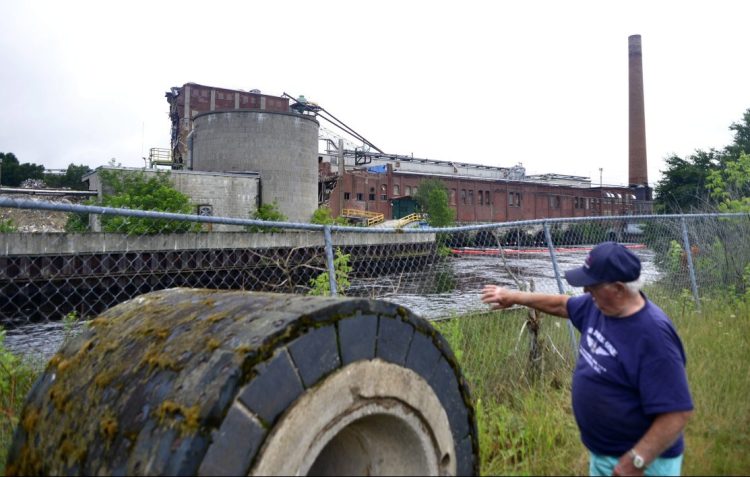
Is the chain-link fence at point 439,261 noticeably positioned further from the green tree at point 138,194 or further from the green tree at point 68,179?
the green tree at point 68,179

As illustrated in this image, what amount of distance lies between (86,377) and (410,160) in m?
64.9

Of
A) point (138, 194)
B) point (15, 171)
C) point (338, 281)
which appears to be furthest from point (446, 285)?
point (15, 171)

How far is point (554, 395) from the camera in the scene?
461cm

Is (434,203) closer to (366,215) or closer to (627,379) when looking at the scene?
(366,215)

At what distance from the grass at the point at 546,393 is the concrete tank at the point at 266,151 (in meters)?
35.8

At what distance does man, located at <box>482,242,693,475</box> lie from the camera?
220cm

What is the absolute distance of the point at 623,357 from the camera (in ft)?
7.72

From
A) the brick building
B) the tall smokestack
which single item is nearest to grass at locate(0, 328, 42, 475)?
the brick building

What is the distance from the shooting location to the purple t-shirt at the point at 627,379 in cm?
221

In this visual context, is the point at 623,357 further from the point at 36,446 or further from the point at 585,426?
the point at 36,446

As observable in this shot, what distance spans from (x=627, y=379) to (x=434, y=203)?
49008mm

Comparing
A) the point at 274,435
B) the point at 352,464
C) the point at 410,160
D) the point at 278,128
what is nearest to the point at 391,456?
the point at 352,464

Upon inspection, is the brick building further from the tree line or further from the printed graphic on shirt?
the printed graphic on shirt

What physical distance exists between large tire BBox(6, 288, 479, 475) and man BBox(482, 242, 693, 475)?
56 centimetres
